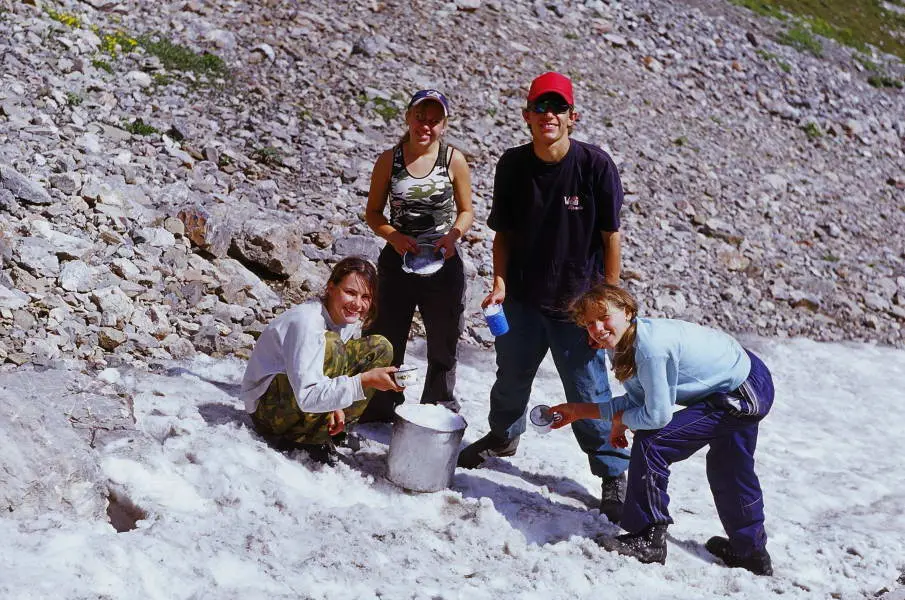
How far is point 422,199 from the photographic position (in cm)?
496

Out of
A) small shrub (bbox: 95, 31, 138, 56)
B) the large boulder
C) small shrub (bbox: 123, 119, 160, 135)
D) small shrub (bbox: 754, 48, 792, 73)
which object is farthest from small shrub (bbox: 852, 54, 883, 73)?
the large boulder

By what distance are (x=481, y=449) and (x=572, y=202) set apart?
1601 mm

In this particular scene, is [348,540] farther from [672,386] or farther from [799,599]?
[799,599]

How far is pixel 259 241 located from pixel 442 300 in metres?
2.68

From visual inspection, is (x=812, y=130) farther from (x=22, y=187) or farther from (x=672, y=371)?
(x=22, y=187)

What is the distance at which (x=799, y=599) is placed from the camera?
4.39 meters

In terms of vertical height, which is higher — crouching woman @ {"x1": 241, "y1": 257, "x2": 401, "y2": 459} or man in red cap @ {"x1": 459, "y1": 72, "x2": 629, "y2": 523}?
man in red cap @ {"x1": 459, "y1": 72, "x2": 629, "y2": 523}

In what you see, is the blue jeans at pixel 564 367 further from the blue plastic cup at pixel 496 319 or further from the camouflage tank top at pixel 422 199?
the camouflage tank top at pixel 422 199

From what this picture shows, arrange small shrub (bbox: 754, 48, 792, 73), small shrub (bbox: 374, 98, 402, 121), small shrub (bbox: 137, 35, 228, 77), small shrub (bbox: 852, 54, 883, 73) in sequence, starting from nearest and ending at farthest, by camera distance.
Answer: small shrub (bbox: 137, 35, 228, 77) → small shrub (bbox: 374, 98, 402, 121) → small shrub (bbox: 754, 48, 792, 73) → small shrub (bbox: 852, 54, 883, 73)

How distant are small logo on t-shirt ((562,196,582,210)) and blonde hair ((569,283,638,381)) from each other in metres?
0.54

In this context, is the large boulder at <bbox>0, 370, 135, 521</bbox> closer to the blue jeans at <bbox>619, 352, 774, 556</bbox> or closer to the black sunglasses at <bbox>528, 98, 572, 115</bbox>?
the blue jeans at <bbox>619, 352, 774, 556</bbox>

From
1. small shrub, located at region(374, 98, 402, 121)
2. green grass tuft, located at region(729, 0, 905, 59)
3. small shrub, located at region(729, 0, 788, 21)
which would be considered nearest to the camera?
small shrub, located at region(374, 98, 402, 121)

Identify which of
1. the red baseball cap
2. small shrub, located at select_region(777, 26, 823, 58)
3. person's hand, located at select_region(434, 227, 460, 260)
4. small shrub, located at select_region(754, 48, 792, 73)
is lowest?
person's hand, located at select_region(434, 227, 460, 260)

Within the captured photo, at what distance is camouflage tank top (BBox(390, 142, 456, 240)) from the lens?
494cm
